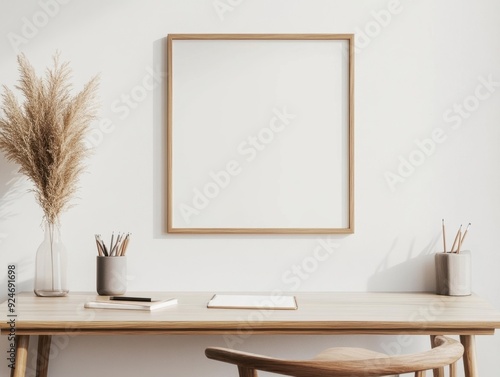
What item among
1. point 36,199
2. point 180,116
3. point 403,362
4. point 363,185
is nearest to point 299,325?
point 403,362

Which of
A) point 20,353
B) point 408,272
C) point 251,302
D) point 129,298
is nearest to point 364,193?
point 408,272

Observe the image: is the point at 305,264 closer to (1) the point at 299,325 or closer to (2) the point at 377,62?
(1) the point at 299,325

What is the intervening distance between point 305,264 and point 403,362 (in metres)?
1.00

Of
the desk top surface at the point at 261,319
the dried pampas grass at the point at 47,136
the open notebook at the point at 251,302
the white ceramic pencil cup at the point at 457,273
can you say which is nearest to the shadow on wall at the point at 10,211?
the dried pampas grass at the point at 47,136

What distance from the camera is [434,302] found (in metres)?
2.04

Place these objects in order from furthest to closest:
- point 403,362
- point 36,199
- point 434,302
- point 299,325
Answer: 1. point 36,199
2. point 434,302
3. point 299,325
4. point 403,362

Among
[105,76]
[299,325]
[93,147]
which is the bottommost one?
[299,325]

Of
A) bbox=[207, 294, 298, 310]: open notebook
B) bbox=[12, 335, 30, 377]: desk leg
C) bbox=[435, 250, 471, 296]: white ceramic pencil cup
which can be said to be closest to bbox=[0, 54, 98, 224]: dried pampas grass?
bbox=[12, 335, 30, 377]: desk leg

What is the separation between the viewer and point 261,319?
1781mm

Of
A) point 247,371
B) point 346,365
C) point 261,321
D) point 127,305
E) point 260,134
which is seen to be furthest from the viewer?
point 260,134

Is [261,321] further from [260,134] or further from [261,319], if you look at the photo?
[260,134]

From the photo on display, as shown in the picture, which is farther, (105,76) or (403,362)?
(105,76)

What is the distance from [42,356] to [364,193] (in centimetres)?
129

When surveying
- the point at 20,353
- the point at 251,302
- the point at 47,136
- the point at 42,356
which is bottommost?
the point at 42,356
